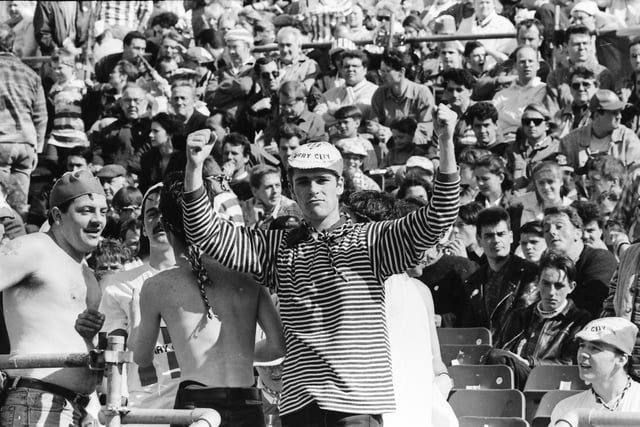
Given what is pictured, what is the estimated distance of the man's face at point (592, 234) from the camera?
10219 millimetres

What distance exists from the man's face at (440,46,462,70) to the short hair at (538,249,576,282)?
6086mm

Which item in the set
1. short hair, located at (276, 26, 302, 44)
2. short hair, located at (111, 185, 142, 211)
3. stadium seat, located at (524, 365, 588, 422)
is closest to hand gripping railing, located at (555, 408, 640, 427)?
stadium seat, located at (524, 365, 588, 422)

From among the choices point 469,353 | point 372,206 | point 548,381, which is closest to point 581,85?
point 469,353

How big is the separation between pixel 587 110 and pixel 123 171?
4361 millimetres

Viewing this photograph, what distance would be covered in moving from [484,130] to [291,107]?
199 centimetres

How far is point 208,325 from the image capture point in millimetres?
5789

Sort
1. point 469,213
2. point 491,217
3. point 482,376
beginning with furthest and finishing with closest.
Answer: point 469,213
point 491,217
point 482,376

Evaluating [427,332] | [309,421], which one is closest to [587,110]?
[427,332]

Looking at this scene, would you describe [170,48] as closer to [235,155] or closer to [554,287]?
[235,155]

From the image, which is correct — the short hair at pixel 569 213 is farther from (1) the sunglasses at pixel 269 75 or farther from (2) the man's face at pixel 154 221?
(1) the sunglasses at pixel 269 75

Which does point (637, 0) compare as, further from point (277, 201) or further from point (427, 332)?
point (427, 332)

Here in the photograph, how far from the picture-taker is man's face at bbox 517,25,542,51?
14367mm

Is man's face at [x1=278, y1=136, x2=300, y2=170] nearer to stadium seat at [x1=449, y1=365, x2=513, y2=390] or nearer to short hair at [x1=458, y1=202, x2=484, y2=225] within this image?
short hair at [x1=458, y1=202, x2=484, y2=225]

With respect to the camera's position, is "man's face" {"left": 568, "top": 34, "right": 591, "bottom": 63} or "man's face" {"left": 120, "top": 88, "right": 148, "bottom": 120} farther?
"man's face" {"left": 120, "top": 88, "right": 148, "bottom": 120}
